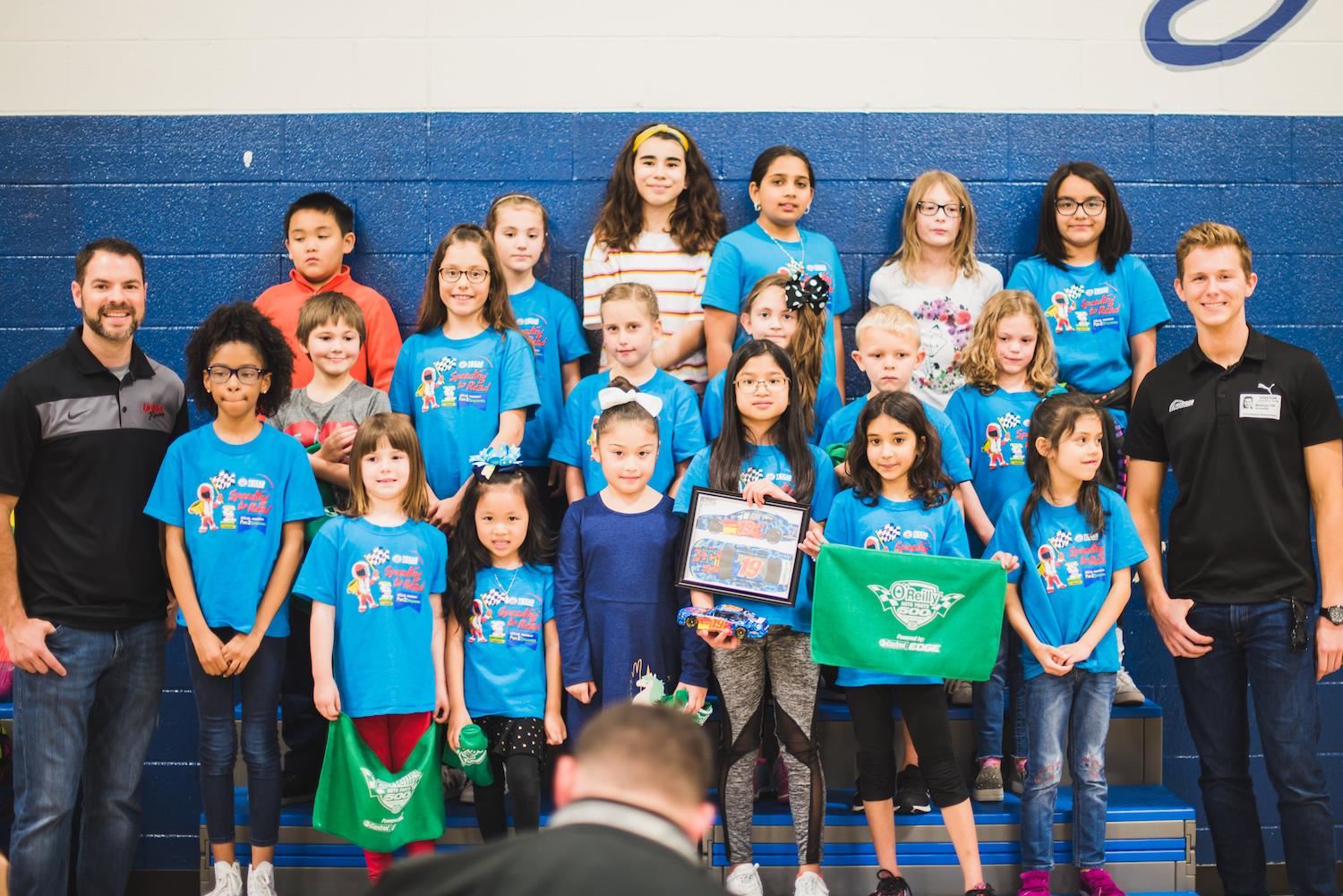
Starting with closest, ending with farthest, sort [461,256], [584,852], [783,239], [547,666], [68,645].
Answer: [584,852]
[68,645]
[547,666]
[461,256]
[783,239]

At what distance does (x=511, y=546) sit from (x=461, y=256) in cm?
114

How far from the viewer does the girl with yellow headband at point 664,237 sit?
4.88 m

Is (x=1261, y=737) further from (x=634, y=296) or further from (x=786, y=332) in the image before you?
(x=634, y=296)

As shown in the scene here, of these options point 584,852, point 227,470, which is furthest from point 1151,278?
point 584,852

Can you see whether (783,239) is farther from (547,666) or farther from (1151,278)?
(547,666)

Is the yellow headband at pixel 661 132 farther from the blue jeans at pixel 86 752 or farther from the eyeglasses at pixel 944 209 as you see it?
the blue jeans at pixel 86 752

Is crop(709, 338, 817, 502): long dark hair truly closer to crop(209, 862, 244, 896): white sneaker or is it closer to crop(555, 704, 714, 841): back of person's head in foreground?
crop(209, 862, 244, 896): white sneaker

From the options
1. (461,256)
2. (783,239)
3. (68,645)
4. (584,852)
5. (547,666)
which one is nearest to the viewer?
(584,852)

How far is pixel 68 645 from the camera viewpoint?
3.82 metres

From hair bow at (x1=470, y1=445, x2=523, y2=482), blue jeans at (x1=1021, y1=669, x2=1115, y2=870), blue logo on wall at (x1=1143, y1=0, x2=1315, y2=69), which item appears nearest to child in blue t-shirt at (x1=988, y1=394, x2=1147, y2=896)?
blue jeans at (x1=1021, y1=669, x2=1115, y2=870)

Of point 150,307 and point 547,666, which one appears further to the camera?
point 150,307

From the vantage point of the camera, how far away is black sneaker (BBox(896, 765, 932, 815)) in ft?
13.7

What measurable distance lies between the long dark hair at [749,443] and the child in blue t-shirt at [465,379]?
2.64 ft

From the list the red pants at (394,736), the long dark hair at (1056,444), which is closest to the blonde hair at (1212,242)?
the long dark hair at (1056,444)
